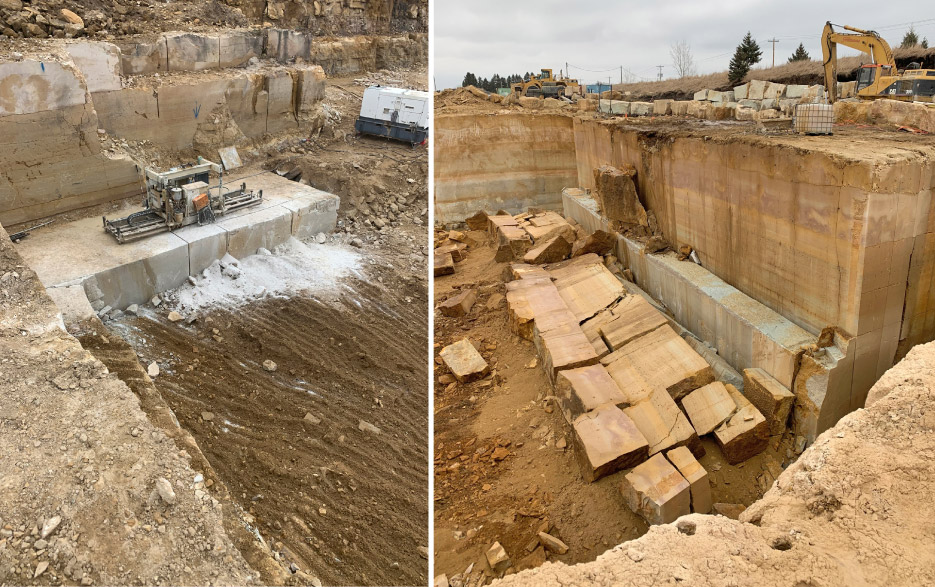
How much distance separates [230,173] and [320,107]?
3.56 meters

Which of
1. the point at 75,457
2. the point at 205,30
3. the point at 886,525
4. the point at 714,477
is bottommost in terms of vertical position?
the point at 714,477

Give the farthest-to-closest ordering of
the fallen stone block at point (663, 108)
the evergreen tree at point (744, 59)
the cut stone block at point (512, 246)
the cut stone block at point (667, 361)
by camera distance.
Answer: the evergreen tree at point (744, 59) < the fallen stone block at point (663, 108) < the cut stone block at point (512, 246) < the cut stone block at point (667, 361)

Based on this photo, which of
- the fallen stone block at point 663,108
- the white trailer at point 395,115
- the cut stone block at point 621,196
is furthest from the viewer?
the white trailer at point 395,115

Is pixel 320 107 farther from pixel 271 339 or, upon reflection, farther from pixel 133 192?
pixel 271 339

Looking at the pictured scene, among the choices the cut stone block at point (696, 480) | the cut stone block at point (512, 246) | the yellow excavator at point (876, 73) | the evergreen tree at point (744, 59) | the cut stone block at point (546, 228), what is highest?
the evergreen tree at point (744, 59)

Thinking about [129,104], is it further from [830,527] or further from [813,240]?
[830,527]

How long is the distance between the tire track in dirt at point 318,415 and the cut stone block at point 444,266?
6.26 feet

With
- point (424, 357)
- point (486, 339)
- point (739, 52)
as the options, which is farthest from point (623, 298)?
point (739, 52)

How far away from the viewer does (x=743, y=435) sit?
677 centimetres

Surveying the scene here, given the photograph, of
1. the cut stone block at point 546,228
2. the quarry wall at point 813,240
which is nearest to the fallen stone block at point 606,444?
the quarry wall at point 813,240

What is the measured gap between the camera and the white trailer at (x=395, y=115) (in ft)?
52.9

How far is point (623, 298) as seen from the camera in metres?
9.30

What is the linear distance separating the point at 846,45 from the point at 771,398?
11203 millimetres

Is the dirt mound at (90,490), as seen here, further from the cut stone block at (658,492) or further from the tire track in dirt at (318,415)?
the cut stone block at (658,492)
